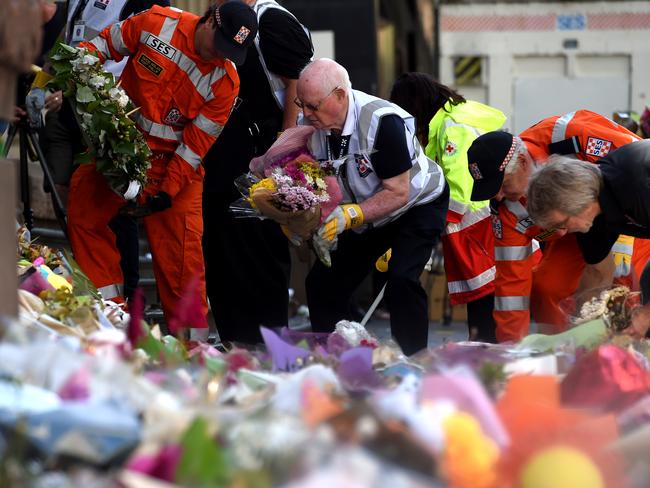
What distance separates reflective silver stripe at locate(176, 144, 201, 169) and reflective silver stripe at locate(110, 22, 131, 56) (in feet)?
1.65

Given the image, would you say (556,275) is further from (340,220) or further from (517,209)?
(340,220)

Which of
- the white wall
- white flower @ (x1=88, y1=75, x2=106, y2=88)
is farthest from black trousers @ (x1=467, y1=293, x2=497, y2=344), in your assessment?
the white wall

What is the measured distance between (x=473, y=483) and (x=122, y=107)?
3.69 meters

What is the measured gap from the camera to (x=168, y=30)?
5559 mm

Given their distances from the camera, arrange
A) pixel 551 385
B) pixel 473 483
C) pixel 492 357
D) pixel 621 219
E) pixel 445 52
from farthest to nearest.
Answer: pixel 445 52 → pixel 621 219 → pixel 492 357 → pixel 551 385 → pixel 473 483

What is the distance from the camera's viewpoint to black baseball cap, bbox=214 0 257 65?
5.29 meters

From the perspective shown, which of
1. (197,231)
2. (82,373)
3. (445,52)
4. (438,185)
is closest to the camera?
(82,373)

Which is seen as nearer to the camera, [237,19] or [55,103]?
[237,19]

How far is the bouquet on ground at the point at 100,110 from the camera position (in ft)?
17.5

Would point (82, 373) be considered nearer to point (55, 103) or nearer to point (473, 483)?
point (473, 483)

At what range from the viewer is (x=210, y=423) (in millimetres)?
2057

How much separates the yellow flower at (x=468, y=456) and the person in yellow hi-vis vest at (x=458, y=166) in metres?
4.27

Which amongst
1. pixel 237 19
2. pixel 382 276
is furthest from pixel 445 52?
pixel 237 19

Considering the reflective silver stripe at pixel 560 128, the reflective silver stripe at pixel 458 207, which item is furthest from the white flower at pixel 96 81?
the reflective silver stripe at pixel 560 128
